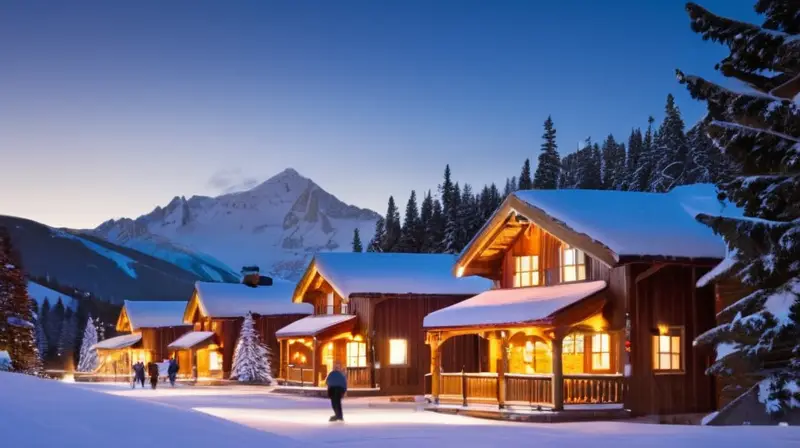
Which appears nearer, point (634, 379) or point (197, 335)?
point (634, 379)

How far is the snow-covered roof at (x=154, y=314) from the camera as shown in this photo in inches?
3258

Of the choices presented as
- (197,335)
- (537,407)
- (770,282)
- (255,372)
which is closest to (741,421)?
(770,282)

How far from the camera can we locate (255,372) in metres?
57.8

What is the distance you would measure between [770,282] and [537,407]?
34.9 ft

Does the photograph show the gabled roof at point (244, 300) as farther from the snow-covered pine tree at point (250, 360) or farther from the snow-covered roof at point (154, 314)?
the snow-covered roof at point (154, 314)

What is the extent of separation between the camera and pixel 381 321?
43656 mm

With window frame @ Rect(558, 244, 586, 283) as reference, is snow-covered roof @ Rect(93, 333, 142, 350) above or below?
below

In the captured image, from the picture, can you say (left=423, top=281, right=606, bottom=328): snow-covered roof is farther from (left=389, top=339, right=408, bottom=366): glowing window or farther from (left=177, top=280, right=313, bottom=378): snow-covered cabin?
(left=177, top=280, right=313, bottom=378): snow-covered cabin

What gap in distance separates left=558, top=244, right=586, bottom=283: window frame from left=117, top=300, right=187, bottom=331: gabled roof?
55426 millimetres

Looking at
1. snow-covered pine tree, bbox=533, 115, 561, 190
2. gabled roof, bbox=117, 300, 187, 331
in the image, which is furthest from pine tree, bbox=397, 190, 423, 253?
gabled roof, bbox=117, 300, 187, 331

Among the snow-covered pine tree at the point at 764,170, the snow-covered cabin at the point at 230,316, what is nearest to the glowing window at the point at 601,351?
the snow-covered pine tree at the point at 764,170

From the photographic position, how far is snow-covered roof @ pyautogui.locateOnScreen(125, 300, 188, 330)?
3258 inches

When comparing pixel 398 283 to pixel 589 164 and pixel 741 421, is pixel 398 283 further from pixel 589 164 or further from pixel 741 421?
pixel 589 164

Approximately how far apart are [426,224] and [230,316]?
195ft
